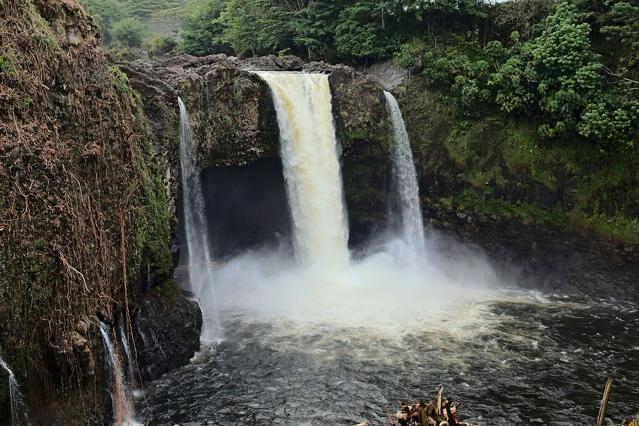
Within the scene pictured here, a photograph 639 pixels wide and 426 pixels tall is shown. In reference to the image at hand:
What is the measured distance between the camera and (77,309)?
7082 mm

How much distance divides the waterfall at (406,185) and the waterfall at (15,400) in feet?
42.1

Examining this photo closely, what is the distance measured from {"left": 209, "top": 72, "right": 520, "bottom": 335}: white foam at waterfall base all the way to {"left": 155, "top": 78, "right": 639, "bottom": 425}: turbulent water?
0.14 ft

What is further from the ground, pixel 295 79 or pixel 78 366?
pixel 295 79

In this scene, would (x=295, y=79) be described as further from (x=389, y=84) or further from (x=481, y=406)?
(x=481, y=406)

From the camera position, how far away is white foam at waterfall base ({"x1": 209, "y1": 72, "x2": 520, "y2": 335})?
14.1m

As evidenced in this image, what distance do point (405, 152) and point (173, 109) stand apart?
790 centimetres

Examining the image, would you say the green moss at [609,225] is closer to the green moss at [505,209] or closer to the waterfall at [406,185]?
the green moss at [505,209]

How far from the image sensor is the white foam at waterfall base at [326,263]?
14.1 meters

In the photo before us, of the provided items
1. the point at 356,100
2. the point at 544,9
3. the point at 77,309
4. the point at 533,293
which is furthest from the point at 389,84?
the point at 77,309

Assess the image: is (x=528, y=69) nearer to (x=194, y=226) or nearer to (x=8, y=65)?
(x=194, y=226)

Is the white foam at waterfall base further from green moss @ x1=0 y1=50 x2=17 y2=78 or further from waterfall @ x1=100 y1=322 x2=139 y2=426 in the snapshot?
green moss @ x1=0 y1=50 x2=17 y2=78

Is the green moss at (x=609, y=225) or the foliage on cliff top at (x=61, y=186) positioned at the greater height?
the foliage on cliff top at (x=61, y=186)

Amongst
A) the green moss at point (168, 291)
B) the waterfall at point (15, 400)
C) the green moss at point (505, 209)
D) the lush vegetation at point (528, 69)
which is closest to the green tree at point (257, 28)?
the lush vegetation at point (528, 69)

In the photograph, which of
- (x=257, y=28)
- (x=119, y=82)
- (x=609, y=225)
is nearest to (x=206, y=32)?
(x=257, y=28)
